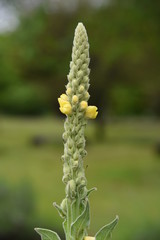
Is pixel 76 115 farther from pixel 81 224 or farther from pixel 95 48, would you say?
pixel 95 48

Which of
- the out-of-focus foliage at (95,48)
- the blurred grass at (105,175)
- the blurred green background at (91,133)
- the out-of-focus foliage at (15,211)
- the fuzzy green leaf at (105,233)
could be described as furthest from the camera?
the out-of-focus foliage at (95,48)

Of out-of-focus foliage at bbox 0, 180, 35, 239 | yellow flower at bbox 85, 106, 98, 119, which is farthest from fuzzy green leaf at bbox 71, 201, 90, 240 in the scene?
out-of-focus foliage at bbox 0, 180, 35, 239

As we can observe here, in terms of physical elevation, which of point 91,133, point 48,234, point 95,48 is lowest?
point 48,234

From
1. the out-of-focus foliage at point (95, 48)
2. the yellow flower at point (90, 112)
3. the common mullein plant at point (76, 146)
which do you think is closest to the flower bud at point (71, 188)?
the common mullein plant at point (76, 146)

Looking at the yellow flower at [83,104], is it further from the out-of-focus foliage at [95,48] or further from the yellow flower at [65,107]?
the out-of-focus foliage at [95,48]

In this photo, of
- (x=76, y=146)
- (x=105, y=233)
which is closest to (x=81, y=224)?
(x=105, y=233)

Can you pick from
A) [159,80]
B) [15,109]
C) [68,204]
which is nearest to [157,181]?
[159,80]
